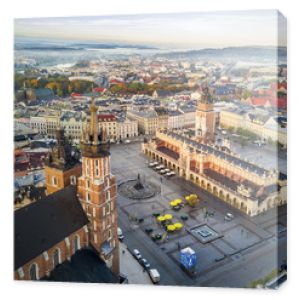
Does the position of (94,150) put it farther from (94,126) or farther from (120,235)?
(120,235)

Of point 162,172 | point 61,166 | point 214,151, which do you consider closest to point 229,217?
point 214,151

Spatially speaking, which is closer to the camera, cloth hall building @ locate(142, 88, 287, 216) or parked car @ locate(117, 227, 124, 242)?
cloth hall building @ locate(142, 88, 287, 216)

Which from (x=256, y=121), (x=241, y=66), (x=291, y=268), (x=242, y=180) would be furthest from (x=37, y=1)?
(x=291, y=268)

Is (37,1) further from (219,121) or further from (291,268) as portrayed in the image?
(291,268)

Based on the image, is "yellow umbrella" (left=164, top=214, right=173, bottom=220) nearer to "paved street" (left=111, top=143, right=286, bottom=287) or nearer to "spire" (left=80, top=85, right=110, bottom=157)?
"paved street" (left=111, top=143, right=286, bottom=287)

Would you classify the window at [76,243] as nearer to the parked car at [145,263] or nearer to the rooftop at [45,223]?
the rooftop at [45,223]

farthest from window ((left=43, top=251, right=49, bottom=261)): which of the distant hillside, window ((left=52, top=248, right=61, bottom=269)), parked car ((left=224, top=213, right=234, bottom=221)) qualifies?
the distant hillside
